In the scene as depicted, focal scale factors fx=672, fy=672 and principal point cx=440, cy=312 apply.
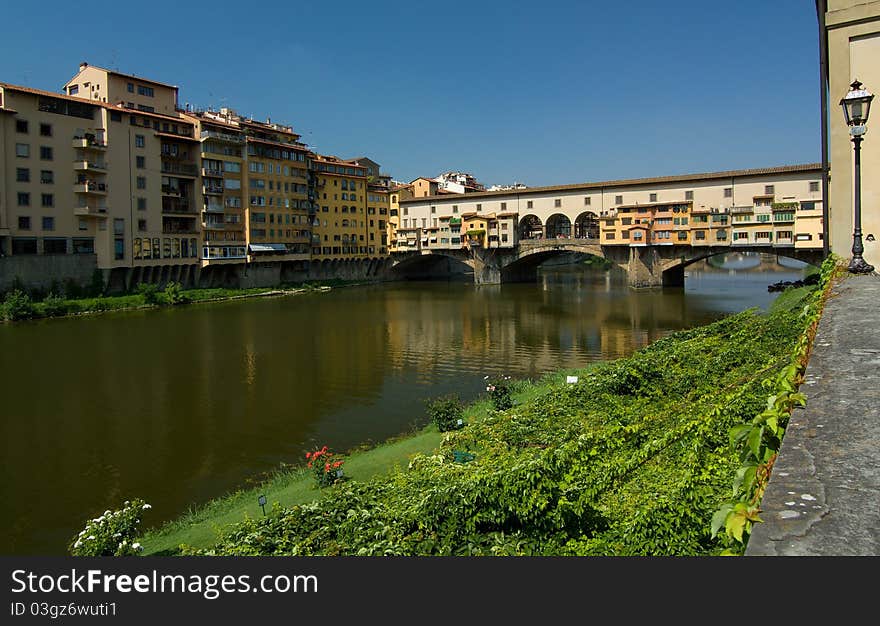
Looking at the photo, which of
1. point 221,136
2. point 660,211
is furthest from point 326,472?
point 660,211

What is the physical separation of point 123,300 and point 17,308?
23.3 ft

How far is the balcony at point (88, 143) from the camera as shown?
4206cm

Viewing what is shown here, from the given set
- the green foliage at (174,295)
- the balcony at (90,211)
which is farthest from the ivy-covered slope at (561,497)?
the balcony at (90,211)

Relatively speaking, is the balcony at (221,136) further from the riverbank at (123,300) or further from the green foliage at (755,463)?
the green foliage at (755,463)

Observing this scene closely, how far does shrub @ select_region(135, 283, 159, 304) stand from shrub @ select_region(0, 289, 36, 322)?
714cm

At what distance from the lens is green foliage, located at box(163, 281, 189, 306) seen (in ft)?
144

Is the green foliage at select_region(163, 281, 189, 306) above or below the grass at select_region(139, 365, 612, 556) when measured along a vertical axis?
above

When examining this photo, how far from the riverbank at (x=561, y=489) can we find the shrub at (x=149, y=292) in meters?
36.1

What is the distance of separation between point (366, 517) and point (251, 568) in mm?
3649

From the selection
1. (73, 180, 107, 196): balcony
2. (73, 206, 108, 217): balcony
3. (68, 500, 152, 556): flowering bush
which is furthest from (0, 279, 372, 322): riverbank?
(68, 500, 152, 556): flowering bush

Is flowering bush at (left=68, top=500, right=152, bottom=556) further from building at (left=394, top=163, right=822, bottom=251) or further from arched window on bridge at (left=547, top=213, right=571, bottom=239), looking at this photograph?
arched window on bridge at (left=547, top=213, right=571, bottom=239)

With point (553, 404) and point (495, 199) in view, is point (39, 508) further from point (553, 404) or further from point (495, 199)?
point (495, 199)

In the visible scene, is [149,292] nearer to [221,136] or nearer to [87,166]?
[87,166]

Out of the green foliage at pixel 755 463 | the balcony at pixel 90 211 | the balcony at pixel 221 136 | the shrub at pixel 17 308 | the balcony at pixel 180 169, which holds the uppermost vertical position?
the balcony at pixel 221 136
